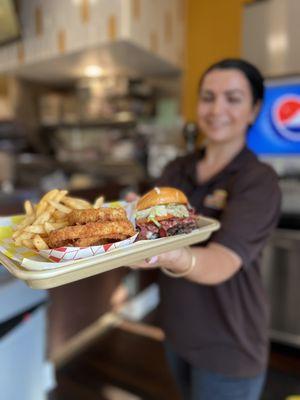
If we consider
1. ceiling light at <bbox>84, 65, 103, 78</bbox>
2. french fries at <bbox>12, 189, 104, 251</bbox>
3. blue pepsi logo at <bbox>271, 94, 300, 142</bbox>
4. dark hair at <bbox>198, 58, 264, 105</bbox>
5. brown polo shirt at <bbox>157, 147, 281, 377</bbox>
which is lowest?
brown polo shirt at <bbox>157, 147, 281, 377</bbox>

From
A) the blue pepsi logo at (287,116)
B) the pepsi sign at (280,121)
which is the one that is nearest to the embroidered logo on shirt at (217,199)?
the pepsi sign at (280,121)

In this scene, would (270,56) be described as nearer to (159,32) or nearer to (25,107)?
(159,32)

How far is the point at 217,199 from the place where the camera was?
952 millimetres

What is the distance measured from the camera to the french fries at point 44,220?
0.59 m

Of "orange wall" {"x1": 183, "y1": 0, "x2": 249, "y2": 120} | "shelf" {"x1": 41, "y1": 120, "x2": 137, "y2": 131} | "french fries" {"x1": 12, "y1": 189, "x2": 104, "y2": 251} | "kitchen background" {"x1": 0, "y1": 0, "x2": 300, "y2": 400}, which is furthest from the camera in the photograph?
"shelf" {"x1": 41, "y1": 120, "x2": 137, "y2": 131}

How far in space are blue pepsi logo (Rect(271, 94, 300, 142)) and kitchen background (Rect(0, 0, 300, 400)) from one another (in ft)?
0.51

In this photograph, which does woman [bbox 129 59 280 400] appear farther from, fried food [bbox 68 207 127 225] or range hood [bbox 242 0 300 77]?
range hood [bbox 242 0 300 77]

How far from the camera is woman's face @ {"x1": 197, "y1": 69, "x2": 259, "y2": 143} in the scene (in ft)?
3.17

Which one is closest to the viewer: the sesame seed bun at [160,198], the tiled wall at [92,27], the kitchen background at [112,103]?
the sesame seed bun at [160,198]

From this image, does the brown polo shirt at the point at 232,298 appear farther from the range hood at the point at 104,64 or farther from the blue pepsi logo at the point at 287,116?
the range hood at the point at 104,64

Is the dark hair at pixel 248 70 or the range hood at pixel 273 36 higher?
the range hood at pixel 273 36

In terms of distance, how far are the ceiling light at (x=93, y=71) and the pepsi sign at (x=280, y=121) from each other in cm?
146

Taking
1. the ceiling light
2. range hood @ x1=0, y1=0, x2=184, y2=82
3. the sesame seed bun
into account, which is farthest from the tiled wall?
the sesame seed bun

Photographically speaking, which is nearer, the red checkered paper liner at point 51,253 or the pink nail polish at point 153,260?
the red checkered paper liner at point 51,253
